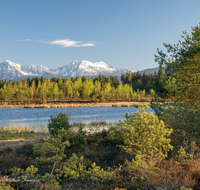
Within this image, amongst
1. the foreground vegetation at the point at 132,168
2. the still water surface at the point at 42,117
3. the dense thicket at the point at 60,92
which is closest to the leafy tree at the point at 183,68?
the foreground vegetation at the point at 132,168

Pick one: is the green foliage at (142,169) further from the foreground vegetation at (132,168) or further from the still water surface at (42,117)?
the still water surface at (42,117)

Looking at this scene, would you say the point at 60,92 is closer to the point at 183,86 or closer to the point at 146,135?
the point at 183,86

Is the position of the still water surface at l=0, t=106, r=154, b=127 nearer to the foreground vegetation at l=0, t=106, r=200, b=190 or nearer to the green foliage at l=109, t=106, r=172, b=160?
the foreground vegetation at l=0, t=106, r=200, b=190

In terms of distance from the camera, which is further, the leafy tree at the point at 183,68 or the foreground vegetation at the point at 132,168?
the leafy tree at the point at 183,68

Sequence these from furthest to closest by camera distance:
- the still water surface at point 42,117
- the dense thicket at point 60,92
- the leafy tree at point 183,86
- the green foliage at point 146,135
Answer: the dense thicket at point 60,92, the still water surface at point 42,117, the leafy tree at point 183,86, the green foliage at point 146,135

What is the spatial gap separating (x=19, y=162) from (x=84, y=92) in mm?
70767

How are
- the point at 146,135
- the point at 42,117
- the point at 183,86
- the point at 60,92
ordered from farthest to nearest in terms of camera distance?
the point at 60,92, the point at 42,117, the point at 183,86, the point at 146,135

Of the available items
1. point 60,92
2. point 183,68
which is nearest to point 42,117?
point 183,68

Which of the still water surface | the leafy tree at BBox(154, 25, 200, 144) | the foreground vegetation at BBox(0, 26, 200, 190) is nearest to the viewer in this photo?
the foreground vegetation at BBox(0, 26, 200, 190)

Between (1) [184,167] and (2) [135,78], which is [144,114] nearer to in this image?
(1) [184,167]

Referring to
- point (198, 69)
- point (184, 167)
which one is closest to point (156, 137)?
point (184, 167)

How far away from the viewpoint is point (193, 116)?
7.93 metres

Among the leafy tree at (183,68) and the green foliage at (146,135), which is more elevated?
the leafy tree at (183,68)

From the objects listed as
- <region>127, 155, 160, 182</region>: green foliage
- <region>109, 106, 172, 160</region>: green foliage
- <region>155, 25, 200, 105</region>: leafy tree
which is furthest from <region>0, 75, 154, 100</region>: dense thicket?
<region>127, 155, 160, 182</region>: green foliage
